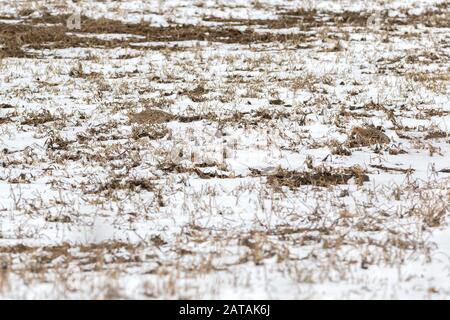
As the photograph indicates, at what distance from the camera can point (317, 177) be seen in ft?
25.3

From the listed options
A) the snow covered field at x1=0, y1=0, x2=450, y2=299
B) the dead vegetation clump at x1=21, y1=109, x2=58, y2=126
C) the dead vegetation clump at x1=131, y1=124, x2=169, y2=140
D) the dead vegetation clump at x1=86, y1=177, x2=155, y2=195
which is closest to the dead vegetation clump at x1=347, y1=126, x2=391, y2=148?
the snow covered field at x1=0, y1=0, x2=450, y2=299

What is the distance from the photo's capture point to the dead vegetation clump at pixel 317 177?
749 centimetres

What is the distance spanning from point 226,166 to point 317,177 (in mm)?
1155

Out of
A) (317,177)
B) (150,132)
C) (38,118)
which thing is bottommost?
(38,118)

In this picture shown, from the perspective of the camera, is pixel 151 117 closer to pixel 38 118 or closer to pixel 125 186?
pixel 38 118

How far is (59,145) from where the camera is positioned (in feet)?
30.4

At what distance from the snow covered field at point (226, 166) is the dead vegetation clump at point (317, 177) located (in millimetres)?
30

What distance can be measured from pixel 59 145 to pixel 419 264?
559 centimetres

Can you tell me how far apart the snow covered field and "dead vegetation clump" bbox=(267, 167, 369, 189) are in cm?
3

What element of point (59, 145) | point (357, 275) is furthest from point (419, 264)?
point (59, 145)

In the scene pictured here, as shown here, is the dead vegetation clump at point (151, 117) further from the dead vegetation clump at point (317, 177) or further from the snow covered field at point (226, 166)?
the dead vegetation clump at point (317, 177)

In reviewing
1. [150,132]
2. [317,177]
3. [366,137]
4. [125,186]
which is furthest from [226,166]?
[366,137]

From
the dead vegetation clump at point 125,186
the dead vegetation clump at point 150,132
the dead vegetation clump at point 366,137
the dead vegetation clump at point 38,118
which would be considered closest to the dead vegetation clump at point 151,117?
the dead vegetation clump at point 150,132

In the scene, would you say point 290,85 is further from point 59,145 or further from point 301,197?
point 301,197
